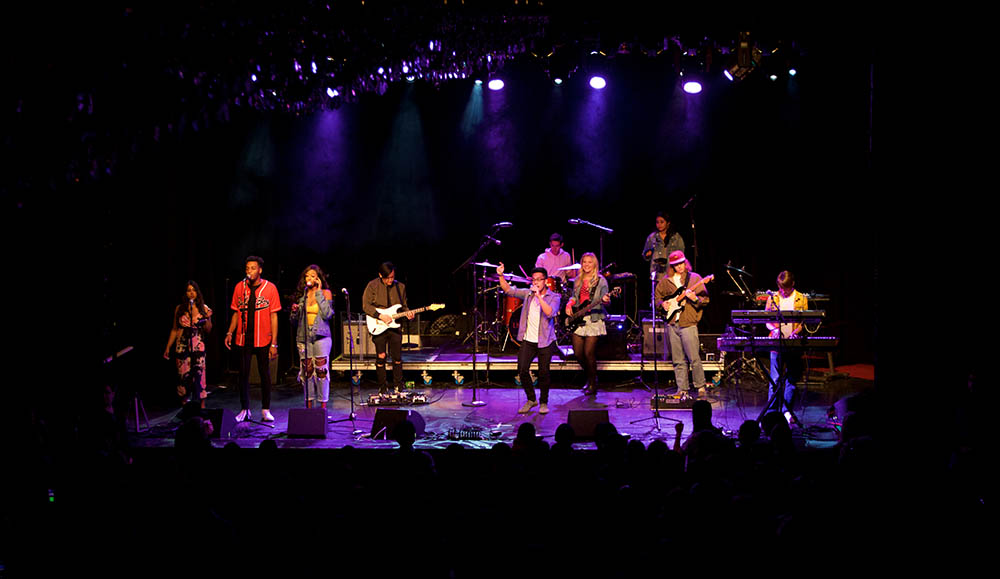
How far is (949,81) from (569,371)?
8.56 m

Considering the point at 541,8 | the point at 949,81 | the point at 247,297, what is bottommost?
the point at 247,297

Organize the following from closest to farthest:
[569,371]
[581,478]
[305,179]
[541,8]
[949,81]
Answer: [581,478] → [949,81] → [541,8] → [569,371] → [305,179]

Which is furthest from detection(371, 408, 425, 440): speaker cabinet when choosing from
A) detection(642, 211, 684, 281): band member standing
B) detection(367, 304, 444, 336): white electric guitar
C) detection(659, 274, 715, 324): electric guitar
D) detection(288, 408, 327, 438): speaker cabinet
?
detection(642, 211, 684, 281): band member standing

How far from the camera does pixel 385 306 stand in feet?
38.8

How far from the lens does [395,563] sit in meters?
4.03

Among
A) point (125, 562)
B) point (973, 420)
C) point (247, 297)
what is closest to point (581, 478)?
point (125, 562)

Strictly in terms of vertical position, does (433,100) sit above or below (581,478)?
above

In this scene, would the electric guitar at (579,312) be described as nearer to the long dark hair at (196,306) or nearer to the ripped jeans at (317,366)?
the ripped jeans at (317,366)

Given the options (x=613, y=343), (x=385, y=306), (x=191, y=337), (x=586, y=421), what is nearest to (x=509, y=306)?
(x=613, y=343)

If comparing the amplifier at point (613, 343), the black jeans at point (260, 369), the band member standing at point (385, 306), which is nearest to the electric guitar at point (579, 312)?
the amplifier at point (613, 343)

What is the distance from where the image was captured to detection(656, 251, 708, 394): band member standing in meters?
11.1

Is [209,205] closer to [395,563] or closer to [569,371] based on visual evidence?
[569,371]

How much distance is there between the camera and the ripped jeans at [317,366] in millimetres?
10320

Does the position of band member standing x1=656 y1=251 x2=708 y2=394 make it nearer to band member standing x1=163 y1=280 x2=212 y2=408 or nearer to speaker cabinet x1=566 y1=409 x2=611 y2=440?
speaker cabinet x1=566 y1=409 x2=611 y2=440
